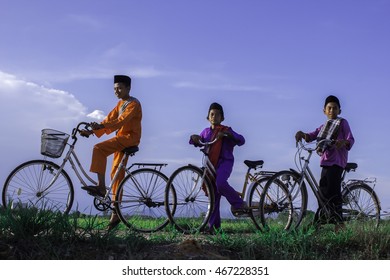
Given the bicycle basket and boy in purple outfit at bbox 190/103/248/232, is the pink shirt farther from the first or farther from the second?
the bicycle basket

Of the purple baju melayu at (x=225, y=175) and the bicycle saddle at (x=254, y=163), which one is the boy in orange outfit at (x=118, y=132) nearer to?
the purple baju melayu at (x=225, y=175)

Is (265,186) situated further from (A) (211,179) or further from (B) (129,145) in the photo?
(B) (129,145)

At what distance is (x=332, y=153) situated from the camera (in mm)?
8930

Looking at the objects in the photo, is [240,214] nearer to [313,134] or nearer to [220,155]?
[220,155]

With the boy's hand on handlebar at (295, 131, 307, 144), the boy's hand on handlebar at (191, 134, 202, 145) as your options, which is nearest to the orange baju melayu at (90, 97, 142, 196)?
the boy's hand on handlebar at (191, 134, 202, 145)


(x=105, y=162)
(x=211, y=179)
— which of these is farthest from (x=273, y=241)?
(x=105, y=162)

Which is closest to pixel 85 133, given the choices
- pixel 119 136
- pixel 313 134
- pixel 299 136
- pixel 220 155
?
→ pixel 119 136

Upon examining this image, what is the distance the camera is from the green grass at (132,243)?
6.38 m

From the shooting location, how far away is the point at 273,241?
695 centimetres

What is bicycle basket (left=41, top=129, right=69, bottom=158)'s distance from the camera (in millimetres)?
8438

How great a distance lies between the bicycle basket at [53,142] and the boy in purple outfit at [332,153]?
3.44m

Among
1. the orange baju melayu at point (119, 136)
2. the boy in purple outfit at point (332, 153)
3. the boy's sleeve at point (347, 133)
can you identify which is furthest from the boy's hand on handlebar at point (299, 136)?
the orange baju melayu at point (119, 136)

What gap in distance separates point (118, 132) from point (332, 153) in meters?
3.25

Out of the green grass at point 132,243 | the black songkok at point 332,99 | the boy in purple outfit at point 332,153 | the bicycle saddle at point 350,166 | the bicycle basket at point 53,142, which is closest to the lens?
the green grass at point 132,243
